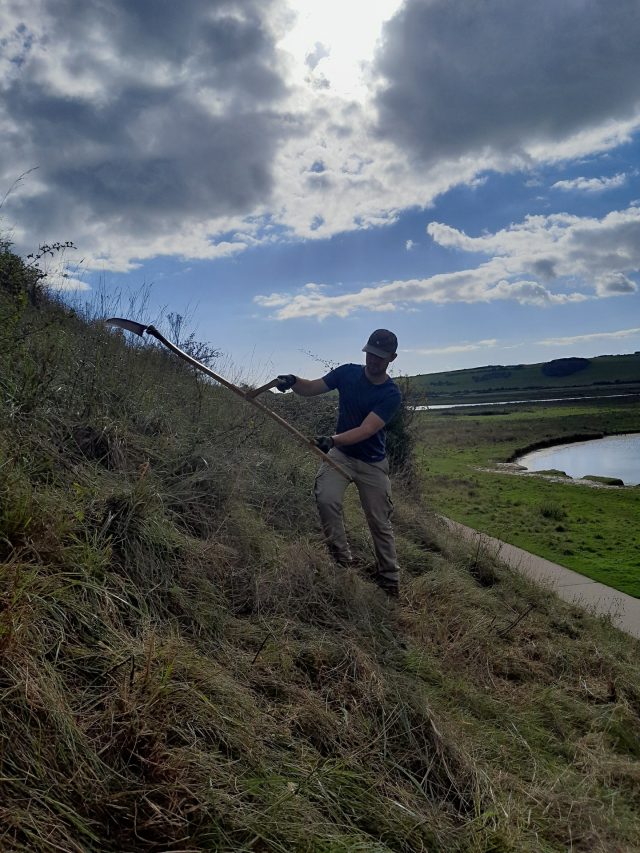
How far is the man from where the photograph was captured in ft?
15.9

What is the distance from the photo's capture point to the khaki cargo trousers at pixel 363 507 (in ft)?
15.9

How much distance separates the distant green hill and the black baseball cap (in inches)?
4233

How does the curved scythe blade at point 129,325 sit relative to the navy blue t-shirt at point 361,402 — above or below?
above

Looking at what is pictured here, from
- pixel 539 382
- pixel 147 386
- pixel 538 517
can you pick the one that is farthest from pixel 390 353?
pixel 539 382

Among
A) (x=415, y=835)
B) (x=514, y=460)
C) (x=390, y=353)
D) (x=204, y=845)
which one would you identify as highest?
(x=390, y=353)

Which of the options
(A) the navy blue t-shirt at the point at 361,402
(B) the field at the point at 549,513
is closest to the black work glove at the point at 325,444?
(A) the navy blue t-shirt at the point at 361,402

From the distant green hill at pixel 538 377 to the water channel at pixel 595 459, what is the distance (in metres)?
72.1

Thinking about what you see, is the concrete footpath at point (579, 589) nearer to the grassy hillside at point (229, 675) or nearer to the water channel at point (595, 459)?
the grassy hillside at point (229, 675)

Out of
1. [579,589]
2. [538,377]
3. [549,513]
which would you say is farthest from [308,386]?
[538,377]

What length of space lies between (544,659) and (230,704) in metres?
3.22

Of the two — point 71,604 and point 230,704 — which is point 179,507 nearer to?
point 71,604

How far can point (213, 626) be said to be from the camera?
3.23 meters

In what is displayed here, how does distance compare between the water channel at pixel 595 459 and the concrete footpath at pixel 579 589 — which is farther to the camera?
the water channel at pixel 595 459

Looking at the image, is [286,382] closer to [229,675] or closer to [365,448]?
[365,448]
